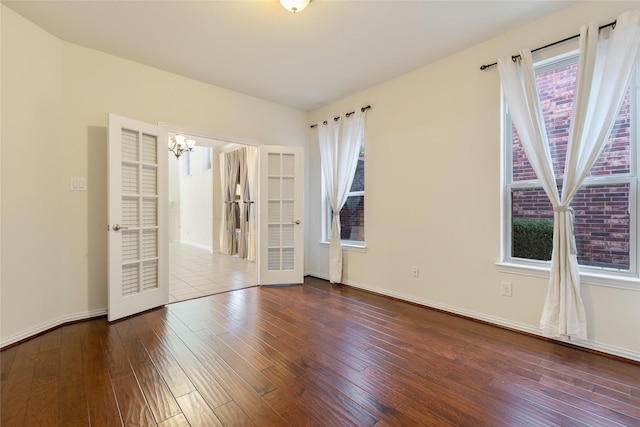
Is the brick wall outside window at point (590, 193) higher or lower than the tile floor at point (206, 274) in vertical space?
higher

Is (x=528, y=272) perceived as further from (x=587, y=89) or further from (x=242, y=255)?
(x=242, y=255)

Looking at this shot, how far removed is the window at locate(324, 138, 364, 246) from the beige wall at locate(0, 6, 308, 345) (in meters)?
2.41

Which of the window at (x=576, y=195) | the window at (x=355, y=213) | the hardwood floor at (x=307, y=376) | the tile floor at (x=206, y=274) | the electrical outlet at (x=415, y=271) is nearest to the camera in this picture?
the hardwood floor at (x=307, y=376)

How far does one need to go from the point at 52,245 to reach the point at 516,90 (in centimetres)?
454

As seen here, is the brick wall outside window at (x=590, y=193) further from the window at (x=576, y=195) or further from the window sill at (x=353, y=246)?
the window sill at (x=353, y=246)

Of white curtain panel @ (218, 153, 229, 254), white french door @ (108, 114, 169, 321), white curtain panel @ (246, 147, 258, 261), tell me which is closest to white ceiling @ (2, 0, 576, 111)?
white french door @ (108, 114, 169, 321)

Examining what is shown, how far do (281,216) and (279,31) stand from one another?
2.40 metres

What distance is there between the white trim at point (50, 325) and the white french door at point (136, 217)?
1.06ft

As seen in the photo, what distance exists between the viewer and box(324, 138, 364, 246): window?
4105mm

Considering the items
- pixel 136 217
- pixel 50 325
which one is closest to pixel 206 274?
pixel 136 217

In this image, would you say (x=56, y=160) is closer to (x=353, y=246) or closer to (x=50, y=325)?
(x=50, y=325)

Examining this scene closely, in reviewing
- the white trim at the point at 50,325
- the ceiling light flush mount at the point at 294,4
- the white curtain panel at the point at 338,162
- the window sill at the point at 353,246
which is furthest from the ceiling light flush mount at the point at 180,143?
the ceiling light flush mount at the point at 294,4

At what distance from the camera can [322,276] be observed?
462 centimetres

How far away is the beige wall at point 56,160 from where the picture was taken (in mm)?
2357
